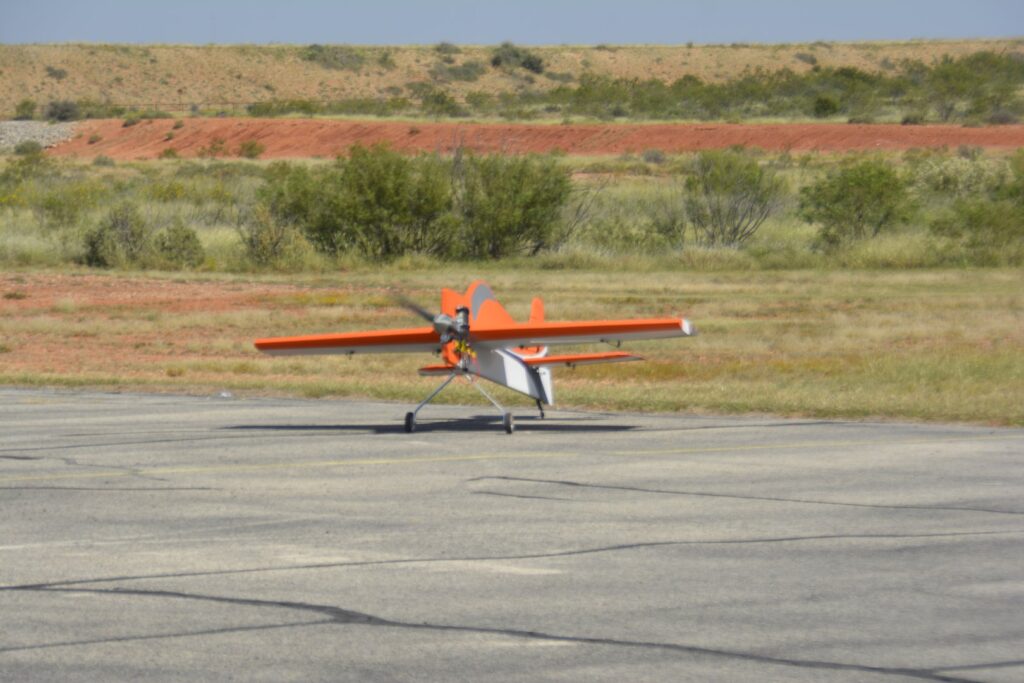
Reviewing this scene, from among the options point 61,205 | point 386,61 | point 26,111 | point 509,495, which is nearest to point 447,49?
point 386,61

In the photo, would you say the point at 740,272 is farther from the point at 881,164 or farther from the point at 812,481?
the point at 812,481

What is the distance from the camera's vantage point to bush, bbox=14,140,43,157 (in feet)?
305

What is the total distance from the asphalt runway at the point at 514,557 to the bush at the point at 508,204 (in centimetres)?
2968

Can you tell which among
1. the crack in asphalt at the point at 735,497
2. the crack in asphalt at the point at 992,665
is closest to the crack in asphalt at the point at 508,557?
the crack in asphalt at the point at 735,497

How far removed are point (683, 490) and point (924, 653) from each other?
528 centimetres

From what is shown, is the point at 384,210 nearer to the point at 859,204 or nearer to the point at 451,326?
the point at 859,204

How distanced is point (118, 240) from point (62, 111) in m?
71.9

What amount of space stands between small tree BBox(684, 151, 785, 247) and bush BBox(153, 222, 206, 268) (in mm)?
15372

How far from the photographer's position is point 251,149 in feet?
298

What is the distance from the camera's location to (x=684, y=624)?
7590mm

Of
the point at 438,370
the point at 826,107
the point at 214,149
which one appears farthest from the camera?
the point at 826,107

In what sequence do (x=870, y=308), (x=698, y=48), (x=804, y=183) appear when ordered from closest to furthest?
(x=870, y=308) < (x=804, y=183) < (x=698, y=48)

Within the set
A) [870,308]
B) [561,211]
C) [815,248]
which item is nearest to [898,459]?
[870,308]

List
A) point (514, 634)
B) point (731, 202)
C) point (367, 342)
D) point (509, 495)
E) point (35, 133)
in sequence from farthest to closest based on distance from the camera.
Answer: point (35, 133)
point (731, 202)
point (367, 342)
point (509, 495)
point (514, 634)
